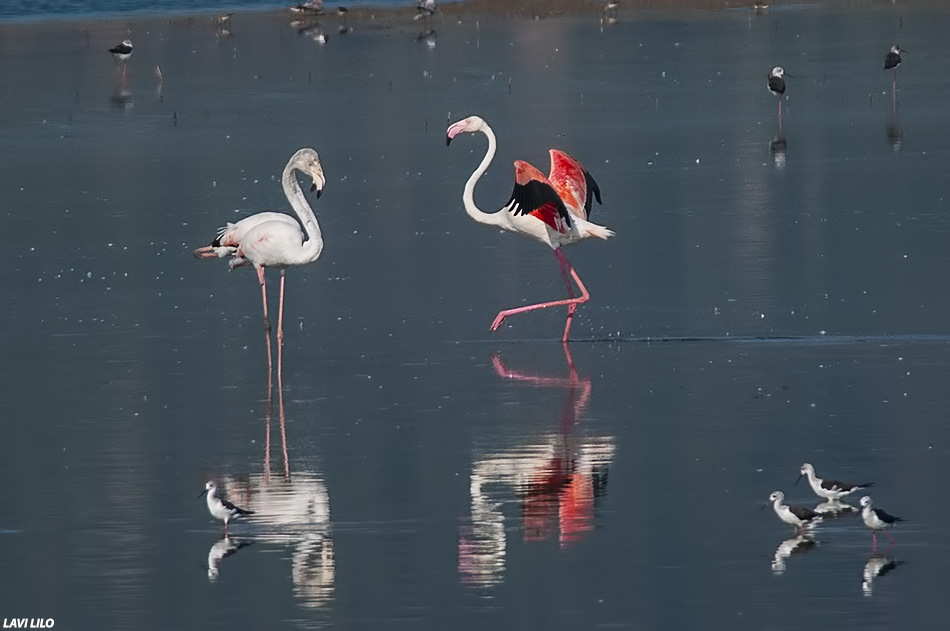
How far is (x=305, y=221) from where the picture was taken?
12.8 m

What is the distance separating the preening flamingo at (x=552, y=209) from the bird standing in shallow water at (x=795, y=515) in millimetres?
4805

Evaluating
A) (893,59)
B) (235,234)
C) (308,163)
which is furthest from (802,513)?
(893,59)

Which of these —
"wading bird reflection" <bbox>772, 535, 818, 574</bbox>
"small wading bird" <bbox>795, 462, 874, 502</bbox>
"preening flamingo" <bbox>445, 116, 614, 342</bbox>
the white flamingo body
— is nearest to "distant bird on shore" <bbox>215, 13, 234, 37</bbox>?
"preening flamingo" <bbox>445, 116, 614, 342</bbox>

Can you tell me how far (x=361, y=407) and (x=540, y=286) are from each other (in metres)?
3.99

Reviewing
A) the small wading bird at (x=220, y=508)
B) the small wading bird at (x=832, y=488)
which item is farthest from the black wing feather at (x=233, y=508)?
the small wading bird at (x=832, y=488)

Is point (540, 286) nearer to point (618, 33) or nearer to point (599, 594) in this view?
point (599, 594)

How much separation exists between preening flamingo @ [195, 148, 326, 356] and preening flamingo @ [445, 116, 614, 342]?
53.0 inches

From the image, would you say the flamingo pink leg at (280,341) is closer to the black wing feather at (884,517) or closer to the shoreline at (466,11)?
the black wing feather at (884,517)

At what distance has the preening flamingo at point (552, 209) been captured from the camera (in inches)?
514

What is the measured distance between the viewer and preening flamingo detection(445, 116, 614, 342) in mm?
13055

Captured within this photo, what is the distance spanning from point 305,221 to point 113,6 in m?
34.3

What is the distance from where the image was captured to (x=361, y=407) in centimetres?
1059

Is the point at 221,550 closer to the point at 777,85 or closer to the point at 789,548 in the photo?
Result: the point at 789,548

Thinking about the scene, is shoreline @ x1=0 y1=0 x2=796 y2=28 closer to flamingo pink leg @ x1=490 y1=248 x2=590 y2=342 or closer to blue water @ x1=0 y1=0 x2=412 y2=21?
blue water @ x1=0 y1=0 x2=412 y2=21
